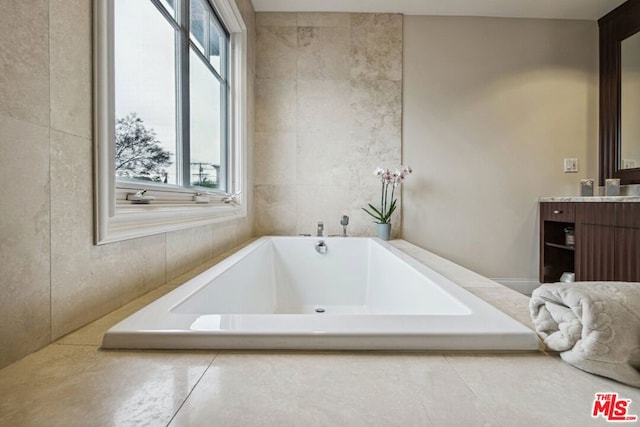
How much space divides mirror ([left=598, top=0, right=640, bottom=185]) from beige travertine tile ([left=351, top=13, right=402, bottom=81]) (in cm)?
163

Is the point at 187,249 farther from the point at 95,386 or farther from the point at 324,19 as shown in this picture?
the point at 324,19

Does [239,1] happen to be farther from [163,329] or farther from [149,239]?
[163,329]

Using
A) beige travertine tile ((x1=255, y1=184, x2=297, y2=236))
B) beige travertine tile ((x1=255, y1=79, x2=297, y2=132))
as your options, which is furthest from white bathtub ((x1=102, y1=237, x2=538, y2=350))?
beige travertine tile ((x1=255, y1=79, x2=297, y2=132))

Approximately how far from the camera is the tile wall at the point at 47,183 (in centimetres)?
52

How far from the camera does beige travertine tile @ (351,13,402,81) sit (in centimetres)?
253

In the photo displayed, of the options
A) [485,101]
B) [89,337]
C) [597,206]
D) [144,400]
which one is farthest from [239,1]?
[597,206]

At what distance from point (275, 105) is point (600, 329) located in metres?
2.46

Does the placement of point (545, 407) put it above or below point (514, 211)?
below

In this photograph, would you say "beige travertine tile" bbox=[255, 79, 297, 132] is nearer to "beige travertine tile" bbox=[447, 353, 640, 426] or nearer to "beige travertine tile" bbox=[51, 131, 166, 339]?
"beige travertine tile" bbox=[51, 131, 166, 339]

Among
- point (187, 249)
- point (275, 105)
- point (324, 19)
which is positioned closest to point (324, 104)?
point (275, 105)

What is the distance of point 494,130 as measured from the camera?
2.58 metres

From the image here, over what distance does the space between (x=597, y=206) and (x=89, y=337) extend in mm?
2684

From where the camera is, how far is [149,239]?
977 mm

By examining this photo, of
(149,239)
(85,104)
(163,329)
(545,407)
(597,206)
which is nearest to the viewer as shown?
(545,407)
